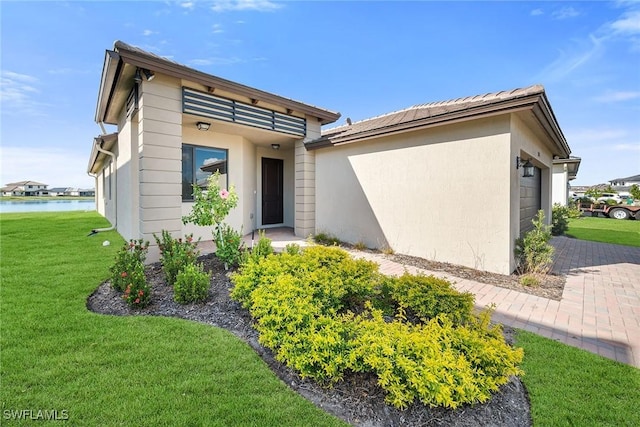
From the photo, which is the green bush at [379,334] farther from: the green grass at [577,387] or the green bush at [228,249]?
the green bush at [228,249]

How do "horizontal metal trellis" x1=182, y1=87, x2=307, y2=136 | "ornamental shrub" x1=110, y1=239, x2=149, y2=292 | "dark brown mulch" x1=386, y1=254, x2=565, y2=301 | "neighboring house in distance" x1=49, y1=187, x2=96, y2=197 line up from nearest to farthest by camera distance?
"ornamental shrub" x1=110, y1=239, x2=149, y2=292 < "dark brown mulch" x1=386, y1=254, x2=565, y2=301 < "horizontal metal trellis" x1=182, y1=87, x2=307, y2=136 < "neighboring house in distance" x1=49, y1=187, x2=96, y2=197

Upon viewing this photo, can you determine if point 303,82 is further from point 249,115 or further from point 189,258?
point 189,258

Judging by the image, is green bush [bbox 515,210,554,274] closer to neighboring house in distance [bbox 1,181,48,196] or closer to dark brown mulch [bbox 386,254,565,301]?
dark brown mulch [bbox 386,254,565,301]

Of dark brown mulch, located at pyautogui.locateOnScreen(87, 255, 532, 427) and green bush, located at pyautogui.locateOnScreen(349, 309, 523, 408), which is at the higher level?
green bush, located at pyautogui.locateOnScreen(349, 309, 523, 408)

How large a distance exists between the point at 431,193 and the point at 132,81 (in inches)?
275

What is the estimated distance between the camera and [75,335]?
9.20 feet

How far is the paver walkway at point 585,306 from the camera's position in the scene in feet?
9.78

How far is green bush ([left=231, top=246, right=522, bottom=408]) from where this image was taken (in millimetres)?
1867

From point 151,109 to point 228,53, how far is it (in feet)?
14.7

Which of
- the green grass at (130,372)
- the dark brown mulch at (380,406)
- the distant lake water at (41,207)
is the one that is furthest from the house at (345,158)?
the distant lake water at (41,207)

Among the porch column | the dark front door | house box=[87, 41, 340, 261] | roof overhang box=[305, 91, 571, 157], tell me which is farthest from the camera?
the dark front door

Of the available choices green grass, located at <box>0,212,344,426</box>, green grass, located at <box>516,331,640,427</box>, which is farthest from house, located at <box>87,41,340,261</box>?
green grass, located at <box>516,331,640,427</box>

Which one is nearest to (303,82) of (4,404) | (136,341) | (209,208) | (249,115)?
(249,115)

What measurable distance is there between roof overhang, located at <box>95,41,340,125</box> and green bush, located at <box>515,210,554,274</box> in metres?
6.11
